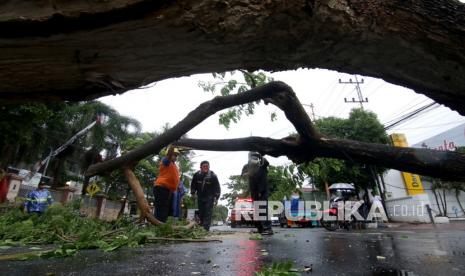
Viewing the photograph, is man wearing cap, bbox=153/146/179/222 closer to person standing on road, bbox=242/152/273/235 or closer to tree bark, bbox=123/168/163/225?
person standing on road, bbox=242/152/273/235

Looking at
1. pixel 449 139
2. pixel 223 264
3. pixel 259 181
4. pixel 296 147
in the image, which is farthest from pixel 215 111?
pixel 449 139

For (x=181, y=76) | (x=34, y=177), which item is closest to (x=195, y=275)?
(x=181, y=76)

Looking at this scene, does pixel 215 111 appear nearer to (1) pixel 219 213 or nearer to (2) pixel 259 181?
(2) pixel 259 181

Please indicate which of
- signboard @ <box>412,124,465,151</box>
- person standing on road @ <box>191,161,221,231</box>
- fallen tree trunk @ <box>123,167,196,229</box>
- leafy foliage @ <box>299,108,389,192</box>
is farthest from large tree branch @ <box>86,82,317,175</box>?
signboard @ <box>412,124,465,151</box>

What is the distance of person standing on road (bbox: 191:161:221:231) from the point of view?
931 centimetres

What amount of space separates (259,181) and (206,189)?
1968 mm

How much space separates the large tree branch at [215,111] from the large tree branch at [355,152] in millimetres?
252

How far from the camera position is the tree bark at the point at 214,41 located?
1362 mm

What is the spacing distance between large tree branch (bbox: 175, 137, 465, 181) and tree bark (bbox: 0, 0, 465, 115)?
1.22 metres

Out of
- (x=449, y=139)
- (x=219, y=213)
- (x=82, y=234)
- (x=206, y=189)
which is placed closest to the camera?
(x=82, y=234)

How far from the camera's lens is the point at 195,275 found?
2.75m

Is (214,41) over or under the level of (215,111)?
under

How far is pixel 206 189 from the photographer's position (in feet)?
31.0

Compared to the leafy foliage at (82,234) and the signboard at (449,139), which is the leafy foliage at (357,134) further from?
the leafy foliage at (82,234)
